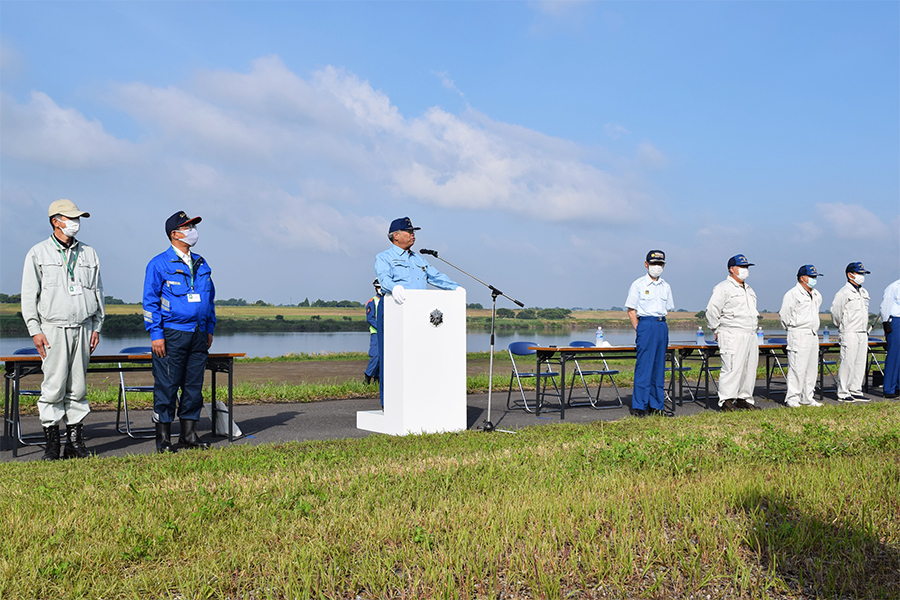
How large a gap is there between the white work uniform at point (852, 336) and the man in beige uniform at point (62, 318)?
10.9 m

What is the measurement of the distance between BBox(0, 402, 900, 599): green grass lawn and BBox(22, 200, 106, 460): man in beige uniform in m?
0.62

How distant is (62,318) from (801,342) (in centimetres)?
929

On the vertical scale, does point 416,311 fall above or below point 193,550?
above

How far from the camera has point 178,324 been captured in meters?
6.36

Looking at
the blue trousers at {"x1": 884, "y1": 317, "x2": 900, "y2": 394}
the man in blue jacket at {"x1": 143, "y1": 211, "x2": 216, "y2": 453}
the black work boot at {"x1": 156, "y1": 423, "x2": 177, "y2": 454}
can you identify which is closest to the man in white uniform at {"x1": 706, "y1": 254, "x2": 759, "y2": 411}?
the blue trousers at {"x1": 884, "y1": 317, "x2": 900, "y2": 394}

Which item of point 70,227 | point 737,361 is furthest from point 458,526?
point 737,361

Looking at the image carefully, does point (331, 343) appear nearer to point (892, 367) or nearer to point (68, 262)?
point (892, 367)

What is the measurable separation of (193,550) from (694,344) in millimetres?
8266

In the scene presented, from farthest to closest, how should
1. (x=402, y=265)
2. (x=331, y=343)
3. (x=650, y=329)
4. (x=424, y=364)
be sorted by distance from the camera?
(x=331, y=343) < (x=650, y=329) < (x=402, y=265) < (x=424, y=364)

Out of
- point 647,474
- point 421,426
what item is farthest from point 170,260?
point 647,474

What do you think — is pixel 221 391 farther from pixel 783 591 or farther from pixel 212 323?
pixel 783 591

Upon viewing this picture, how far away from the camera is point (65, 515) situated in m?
3.74

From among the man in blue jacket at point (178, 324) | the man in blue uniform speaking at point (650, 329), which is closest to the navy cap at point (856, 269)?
the man in blue uniform speaking at point (650, 329)

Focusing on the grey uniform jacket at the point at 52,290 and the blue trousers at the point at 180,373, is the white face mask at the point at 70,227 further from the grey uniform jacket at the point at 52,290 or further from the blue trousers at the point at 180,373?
the blue trousers at the point at 180,373
